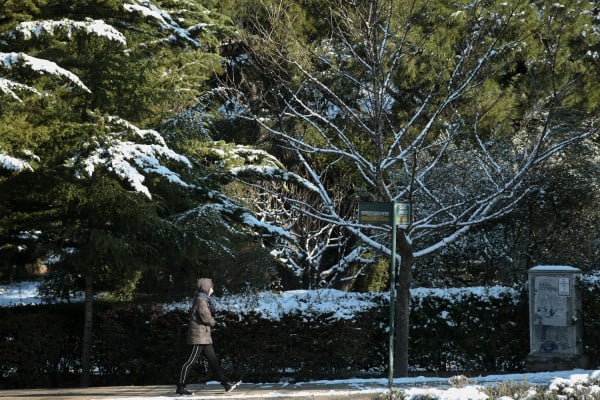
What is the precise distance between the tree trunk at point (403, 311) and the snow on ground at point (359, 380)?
2.00ft

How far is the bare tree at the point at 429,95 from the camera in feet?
38.8

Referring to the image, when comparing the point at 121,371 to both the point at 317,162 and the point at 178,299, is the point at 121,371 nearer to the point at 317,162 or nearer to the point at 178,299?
the point at 178,299

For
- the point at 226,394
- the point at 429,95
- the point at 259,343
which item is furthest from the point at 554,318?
the point at 226,394

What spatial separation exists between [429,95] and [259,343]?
16.1ft

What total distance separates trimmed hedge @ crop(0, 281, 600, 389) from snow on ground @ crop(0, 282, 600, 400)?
171 mm

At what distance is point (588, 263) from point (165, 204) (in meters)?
9.55

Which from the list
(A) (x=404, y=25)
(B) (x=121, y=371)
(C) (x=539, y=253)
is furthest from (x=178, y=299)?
(C) (x=539, y=253)

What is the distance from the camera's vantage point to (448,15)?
1393 centimetres

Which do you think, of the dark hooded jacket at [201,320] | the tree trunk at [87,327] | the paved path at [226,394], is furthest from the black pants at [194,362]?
the tree trunk at [87,327]

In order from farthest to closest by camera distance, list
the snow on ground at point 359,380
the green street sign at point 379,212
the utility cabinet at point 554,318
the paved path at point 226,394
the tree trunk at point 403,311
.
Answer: the utility cabinet at point 554,318 < the tree trunk at point 403,311 < the paved path at point 226,394 < the green street sign at point 379,212 < the snow on ground at point 359,380

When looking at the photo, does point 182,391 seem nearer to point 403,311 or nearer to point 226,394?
point 226,394

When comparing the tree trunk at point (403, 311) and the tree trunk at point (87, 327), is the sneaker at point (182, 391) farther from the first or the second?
the tree trunk at point (403, 311)

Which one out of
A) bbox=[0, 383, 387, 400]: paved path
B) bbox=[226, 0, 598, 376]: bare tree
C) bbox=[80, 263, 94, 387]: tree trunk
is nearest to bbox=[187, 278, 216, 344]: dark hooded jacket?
bbox=[0, 383, 387, 400]: paved path

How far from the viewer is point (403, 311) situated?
1188cm
